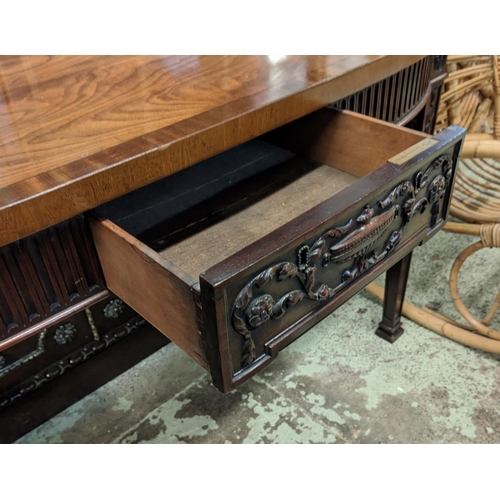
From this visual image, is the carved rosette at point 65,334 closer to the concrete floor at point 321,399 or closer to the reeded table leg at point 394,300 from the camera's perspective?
the concrete floor at point 321,399

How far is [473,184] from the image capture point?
132 centimetres

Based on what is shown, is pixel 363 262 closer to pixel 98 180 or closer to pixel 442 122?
pixel 98 180

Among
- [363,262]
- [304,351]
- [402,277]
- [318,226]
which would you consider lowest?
[304,351]

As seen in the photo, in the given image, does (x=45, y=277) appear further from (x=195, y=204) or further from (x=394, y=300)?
(x=394, y=300)

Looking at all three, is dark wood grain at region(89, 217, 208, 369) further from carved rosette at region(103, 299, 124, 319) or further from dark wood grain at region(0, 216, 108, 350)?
carved rosette at region(103, 299, 124, 319)

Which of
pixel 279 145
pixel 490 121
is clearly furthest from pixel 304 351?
pixel 490 121

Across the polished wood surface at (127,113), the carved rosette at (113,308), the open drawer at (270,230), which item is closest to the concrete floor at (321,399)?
the carved rosette at (113,308)

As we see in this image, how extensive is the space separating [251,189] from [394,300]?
38 cm

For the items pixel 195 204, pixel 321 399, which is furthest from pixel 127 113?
pixel 321 399

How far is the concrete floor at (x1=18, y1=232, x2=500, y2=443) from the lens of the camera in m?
0.93

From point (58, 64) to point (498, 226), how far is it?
0.77 m

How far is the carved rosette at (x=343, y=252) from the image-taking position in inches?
21.5

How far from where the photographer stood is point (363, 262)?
26.9 inches

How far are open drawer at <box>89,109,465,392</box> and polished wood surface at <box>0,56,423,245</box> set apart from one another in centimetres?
7
